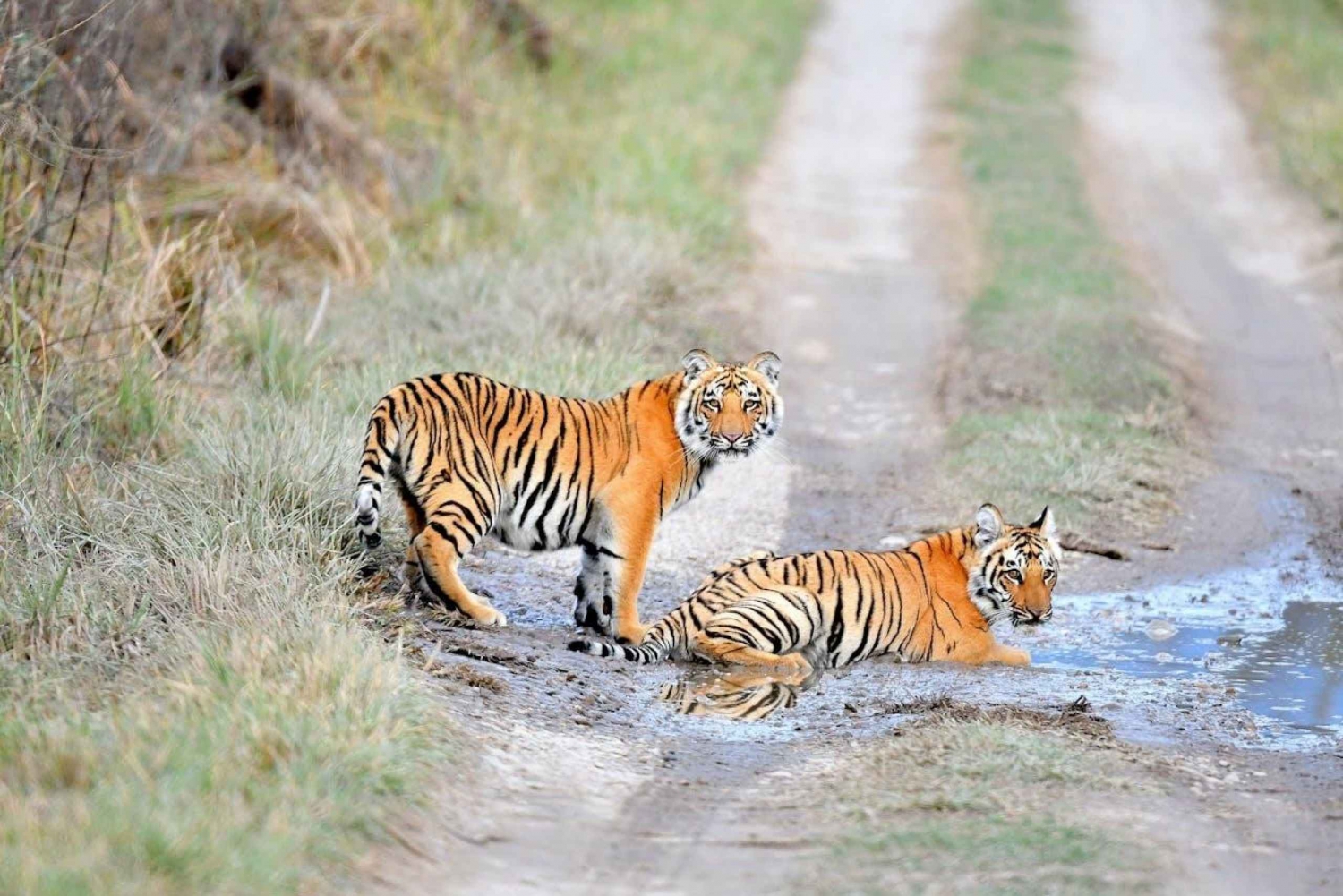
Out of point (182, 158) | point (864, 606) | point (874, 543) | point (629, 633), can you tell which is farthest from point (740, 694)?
point (182, 158)

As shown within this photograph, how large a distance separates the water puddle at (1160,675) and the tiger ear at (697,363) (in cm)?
135

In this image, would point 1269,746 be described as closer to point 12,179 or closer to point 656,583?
point 656,583

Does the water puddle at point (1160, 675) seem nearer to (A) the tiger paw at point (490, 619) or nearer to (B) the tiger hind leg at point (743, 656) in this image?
(B) the tiger hind leg at point (743, 656)

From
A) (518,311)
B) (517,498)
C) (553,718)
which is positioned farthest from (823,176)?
(553,718)

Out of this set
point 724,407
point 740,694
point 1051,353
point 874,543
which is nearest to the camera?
point 740,694

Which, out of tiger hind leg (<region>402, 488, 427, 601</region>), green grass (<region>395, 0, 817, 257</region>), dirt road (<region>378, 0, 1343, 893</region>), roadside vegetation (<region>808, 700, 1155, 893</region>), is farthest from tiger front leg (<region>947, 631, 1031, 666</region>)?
green grass (<region>395, 0, 817, 257</region>)

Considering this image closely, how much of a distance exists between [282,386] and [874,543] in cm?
346

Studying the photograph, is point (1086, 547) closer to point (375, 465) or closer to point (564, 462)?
point (564, 462)

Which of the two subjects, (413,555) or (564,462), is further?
(564,462)

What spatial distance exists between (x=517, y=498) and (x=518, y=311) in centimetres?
474

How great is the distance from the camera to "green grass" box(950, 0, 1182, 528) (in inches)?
408

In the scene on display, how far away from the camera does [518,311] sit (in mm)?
12195

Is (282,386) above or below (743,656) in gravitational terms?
above

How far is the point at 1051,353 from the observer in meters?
12.7
